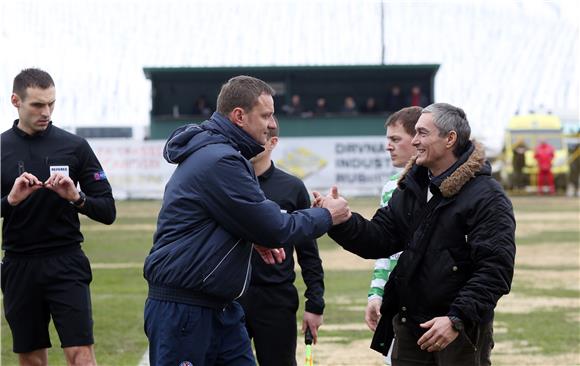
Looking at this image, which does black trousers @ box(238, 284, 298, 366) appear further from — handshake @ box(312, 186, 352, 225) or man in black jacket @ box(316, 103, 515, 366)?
handshake @ box(312, 186, 352, 225)

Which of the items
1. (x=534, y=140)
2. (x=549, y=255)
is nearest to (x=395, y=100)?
(x=534, y=140)

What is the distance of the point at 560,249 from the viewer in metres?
21.1

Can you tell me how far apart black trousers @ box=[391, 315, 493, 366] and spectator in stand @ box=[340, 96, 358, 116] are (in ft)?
115

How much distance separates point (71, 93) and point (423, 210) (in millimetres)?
48986

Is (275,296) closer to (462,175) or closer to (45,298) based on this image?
(45,298)

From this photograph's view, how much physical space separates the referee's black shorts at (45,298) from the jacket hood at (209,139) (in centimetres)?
194

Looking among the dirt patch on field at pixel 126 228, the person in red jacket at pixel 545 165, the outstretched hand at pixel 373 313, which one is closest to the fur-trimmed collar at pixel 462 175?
the outstretched hand at pixel 373 313

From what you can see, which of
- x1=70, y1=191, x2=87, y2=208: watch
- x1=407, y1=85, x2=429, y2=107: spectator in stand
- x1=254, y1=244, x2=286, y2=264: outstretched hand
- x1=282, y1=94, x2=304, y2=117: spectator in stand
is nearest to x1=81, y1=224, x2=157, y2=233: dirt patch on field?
x1=282, y1=94, x2=304, y2=117: spectator in stand

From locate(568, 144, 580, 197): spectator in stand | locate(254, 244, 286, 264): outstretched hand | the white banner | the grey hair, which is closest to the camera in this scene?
the grey hair

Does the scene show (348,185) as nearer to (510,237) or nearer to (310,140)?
(310,140)

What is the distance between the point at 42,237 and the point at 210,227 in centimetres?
218

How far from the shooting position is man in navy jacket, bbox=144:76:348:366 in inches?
219

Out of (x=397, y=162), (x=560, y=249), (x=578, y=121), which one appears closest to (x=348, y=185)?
(x=560, y=249)

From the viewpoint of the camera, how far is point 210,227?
559cm
